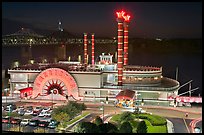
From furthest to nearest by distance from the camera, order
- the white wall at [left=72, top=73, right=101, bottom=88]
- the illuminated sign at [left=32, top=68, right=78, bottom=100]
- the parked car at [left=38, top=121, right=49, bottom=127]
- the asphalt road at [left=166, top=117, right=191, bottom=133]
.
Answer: the illuminated sign at [left=32, top=68, right=78, bottom=100] → the white wall at [left=72, top=73, right=101, bottom=88] → the parked car at [left=38, top=121, right=49, bottom=127] → the asphalt road at [left=166, top=117, right=191, bottom=133]

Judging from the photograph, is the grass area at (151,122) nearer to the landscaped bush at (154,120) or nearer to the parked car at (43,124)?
the landscaped bush at (154,120)

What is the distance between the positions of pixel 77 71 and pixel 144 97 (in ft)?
19.5

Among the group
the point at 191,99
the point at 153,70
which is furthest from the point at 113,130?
the point at 153,70

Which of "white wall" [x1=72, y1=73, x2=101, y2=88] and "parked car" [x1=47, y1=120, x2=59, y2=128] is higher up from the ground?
"white wall" [x1=72, y1=73, x2=101, y2=88]

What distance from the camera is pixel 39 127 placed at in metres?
16.8

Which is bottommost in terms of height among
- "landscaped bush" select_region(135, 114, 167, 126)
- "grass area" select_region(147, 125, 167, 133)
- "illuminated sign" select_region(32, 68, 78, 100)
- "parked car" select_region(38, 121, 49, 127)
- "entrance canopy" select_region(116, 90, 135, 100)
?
"grass area" select_region(147, 125, 167, 133)

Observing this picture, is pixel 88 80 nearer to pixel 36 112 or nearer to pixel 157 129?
pixel 36 112

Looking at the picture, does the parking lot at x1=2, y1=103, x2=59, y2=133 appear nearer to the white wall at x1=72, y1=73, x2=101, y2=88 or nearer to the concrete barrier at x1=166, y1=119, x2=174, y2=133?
the white wall at x1=72, y1=73, x2=101, y2=88

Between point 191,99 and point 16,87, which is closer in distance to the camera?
point 191,99

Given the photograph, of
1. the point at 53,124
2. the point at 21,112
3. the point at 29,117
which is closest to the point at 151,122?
the point at 53,124

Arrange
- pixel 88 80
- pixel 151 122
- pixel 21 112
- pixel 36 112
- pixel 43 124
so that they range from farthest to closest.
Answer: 1. pixel 88 80
2. pixel 36 112
3. pixel 21 112
4. pixel 151 122
5. pixel 43 124

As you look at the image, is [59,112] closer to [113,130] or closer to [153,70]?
[113,130]

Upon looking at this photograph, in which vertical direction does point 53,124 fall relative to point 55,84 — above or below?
below

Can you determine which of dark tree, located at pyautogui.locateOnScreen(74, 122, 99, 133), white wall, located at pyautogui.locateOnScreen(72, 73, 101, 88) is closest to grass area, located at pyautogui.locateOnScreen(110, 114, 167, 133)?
dark tree, located at pyautogui.locateOnScreen(74, 122, 99, 133)
